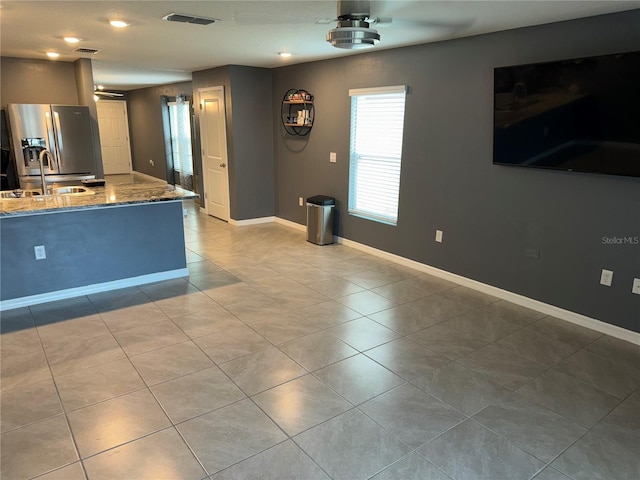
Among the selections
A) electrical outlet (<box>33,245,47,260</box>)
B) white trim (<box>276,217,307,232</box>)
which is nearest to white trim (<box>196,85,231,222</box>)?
white trim (<box>276,217,307,232</box>)

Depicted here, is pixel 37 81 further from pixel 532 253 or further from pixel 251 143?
pixel 532 253

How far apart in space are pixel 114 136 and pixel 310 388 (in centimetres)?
1107

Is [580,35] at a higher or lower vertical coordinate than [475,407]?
higher

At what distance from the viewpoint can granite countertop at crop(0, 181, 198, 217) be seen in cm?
341

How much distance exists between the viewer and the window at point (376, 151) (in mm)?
4746

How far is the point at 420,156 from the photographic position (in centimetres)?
445

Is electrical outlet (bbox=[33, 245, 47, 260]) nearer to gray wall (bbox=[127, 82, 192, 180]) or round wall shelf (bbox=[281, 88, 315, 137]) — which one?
round wall shelf (bbox=[281, 88, 315, 137])

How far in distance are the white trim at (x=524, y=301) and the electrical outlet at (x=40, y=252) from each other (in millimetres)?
3439

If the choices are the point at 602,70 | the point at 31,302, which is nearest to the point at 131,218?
the point at 31,302

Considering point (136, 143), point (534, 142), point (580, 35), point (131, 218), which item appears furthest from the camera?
point (136, 143)

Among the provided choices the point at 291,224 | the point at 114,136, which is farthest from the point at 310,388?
the point at 114,136

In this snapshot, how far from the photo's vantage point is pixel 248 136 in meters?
6.47

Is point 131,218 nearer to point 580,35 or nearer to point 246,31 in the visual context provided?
point 246,31

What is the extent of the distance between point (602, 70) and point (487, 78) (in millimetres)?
998
